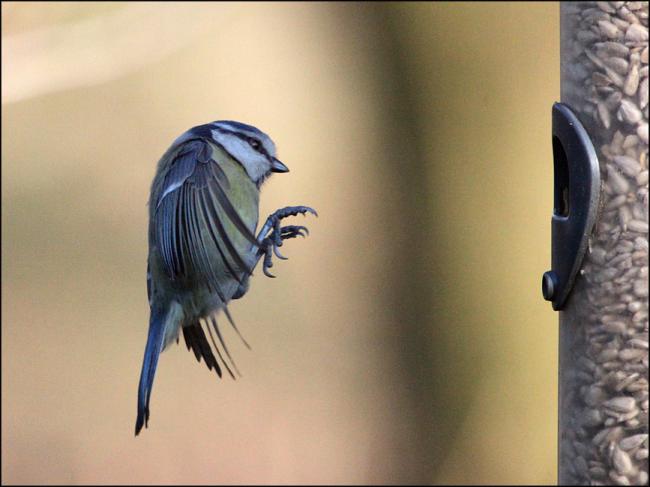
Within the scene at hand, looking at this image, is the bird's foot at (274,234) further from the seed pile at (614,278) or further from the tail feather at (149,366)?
the seed pile at (614,278)

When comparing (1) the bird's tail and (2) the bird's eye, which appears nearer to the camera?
(1) the bird's tail

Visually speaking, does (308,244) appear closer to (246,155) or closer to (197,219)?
(246,155)

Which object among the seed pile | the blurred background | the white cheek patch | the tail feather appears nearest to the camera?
the seed pile

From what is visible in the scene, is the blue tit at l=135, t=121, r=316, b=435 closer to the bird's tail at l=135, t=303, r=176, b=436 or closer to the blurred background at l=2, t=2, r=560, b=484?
the bird's tail at l=135, t=303, r=176, b=436

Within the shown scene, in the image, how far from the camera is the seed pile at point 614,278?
1.68 metres

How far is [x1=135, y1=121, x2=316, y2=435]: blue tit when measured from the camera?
1.96m

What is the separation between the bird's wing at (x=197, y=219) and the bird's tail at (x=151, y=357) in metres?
0.11

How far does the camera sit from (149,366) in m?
1.97

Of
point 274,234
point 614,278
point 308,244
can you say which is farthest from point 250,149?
point 308,244

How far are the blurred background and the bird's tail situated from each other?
1.44 meters

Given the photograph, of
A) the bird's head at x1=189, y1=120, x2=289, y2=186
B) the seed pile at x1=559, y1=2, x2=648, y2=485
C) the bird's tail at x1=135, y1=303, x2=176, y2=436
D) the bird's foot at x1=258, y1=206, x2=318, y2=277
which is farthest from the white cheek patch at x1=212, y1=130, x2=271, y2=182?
the seed pile at x1=559, y1=2, x2=648, y2=485

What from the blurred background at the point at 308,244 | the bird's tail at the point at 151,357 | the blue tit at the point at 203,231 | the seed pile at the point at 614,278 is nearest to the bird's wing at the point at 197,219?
the blue tit at the point at 203,231

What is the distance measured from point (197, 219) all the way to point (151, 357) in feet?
0.98

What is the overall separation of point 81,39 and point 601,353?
8.31ft
